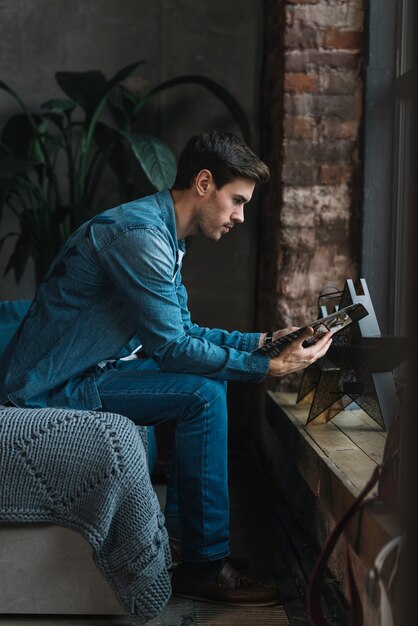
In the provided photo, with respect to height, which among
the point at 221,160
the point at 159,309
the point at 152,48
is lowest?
the point at 159,309

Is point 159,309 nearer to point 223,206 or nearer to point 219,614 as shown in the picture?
point 223,206

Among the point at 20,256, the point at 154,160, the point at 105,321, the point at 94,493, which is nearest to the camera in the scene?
the point at 94,493

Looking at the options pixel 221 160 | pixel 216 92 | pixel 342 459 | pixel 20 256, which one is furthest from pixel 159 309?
pixel 216 92

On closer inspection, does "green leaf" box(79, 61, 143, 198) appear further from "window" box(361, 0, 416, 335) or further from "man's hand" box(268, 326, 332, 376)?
"man's hand" box(268, 326, 332, 376)

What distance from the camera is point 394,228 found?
297 cm

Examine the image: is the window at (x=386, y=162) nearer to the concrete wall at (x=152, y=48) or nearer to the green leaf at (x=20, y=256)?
the concrete wall at (x=152, y=48)

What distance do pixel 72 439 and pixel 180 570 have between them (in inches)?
21.3

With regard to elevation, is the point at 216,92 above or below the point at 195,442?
above

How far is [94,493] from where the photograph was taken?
191cm

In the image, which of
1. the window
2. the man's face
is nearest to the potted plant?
the window

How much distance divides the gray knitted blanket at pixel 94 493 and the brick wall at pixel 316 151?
53.3 inches

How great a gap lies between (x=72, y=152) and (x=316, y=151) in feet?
4.43

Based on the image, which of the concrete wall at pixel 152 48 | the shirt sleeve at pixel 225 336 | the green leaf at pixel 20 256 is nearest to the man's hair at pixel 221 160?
the shirt sleeve at pixel 225 336

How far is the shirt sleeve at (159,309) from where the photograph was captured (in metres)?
2.12
